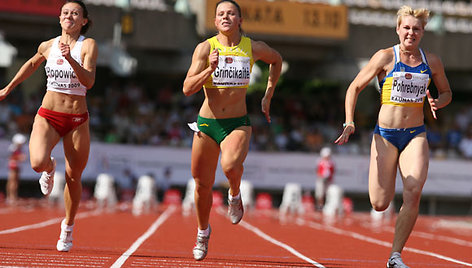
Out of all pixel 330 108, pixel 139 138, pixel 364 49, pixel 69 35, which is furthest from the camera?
pixel 330 108

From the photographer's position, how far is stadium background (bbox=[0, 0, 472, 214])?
2541cm

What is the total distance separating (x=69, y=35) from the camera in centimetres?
795

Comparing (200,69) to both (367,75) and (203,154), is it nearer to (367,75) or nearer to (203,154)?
(203,154)

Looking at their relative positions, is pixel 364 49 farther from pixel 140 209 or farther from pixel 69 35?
pixel 69 35

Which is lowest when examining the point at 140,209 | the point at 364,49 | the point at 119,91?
the point at 140,209

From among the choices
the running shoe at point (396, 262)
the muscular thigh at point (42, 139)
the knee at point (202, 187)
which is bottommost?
the running shoe at point (396, 262)

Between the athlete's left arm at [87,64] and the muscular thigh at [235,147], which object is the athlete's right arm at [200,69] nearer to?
the muscular thigh at [235,147]

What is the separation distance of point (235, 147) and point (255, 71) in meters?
19.7

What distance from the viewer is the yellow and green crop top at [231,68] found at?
7371mm

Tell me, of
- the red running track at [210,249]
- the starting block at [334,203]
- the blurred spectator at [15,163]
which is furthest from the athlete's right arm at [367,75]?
the blurred spectator at [15,163]

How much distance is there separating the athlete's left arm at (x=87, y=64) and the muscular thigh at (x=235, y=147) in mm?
1401

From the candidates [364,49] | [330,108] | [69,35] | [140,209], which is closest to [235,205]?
[69,35]

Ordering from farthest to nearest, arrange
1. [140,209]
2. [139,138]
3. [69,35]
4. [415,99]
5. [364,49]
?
[364,49] < [139,138] < [140,209] < [69,35] < [415,99]

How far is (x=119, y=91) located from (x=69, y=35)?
22441mm
